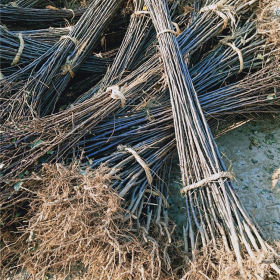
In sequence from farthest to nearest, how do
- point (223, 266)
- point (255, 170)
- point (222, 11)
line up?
point (222, 11) → point (255, 170) → point (223, 266)

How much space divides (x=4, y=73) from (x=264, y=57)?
6.45 feet

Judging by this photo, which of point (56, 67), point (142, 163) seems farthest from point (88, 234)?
point (56, 67)

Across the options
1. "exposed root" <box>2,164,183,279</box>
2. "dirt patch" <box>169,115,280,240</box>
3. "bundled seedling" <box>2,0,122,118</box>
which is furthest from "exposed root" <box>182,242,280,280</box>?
"bundled seedling" <box>2,0,122,118</box>

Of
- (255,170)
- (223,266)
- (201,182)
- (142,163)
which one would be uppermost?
(142,163)

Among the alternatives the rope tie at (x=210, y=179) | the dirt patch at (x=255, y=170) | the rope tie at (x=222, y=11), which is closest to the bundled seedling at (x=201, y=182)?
the rope tie at (x=210, y=179)

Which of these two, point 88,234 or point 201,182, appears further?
point 201,182

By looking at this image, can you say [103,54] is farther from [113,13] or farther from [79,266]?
[79,266]

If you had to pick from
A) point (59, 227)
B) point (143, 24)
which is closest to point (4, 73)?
point (143, 24)

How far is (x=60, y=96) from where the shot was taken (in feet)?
8.13

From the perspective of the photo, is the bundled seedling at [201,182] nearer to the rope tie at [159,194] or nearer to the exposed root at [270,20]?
the rope tie at [159,194]

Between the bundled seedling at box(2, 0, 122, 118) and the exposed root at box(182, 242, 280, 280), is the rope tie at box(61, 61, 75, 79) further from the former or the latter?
the exposed root at box(182, 242, 280, 280)

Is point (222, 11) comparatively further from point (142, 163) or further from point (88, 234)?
point (88, 234)

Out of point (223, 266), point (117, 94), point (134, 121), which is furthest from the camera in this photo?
point (134, 121)

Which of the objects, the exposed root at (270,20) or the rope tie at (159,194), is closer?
the rope tie at (159,194)
